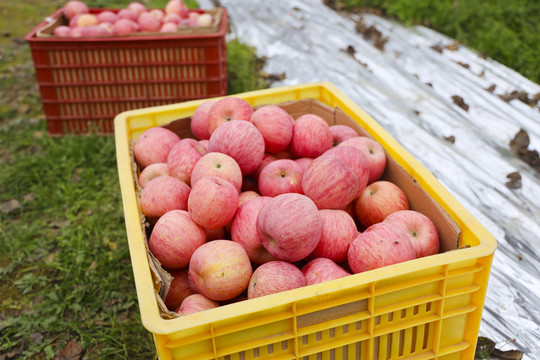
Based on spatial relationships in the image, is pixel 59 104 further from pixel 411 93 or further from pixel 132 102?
pixel 411 93

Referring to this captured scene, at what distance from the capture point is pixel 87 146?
3635 mm

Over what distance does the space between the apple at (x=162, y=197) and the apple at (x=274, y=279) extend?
1.49 feet

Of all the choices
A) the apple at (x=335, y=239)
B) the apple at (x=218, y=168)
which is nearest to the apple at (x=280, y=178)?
the apple at (x=218, y=168)

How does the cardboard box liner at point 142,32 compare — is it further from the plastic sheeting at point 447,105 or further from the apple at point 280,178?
the apple at point 280,178

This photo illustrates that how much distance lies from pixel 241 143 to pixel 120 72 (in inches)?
84.0

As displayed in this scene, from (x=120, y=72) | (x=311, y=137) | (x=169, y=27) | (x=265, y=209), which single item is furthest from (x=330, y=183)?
(x=169, y=27)

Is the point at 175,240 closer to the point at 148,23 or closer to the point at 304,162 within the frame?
the point at 304,162

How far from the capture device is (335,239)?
160cm

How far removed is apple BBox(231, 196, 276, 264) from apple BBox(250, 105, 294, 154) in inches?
16.7

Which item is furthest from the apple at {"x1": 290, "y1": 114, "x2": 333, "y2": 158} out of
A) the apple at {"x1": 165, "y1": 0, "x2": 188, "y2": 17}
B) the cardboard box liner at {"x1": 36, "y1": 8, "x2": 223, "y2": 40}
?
the apple at {"x1": 165, "y1": 0, "x2": 188, "y2": 17}

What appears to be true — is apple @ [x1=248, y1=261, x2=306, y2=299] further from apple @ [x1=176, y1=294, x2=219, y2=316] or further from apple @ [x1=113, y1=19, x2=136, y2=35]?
apple @ [x1=113, y1=19, x2=136, y2=35]

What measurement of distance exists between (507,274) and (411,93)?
206cm

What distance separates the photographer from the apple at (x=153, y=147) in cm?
210

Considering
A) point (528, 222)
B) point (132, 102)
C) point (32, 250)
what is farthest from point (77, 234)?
point (528, 222)
